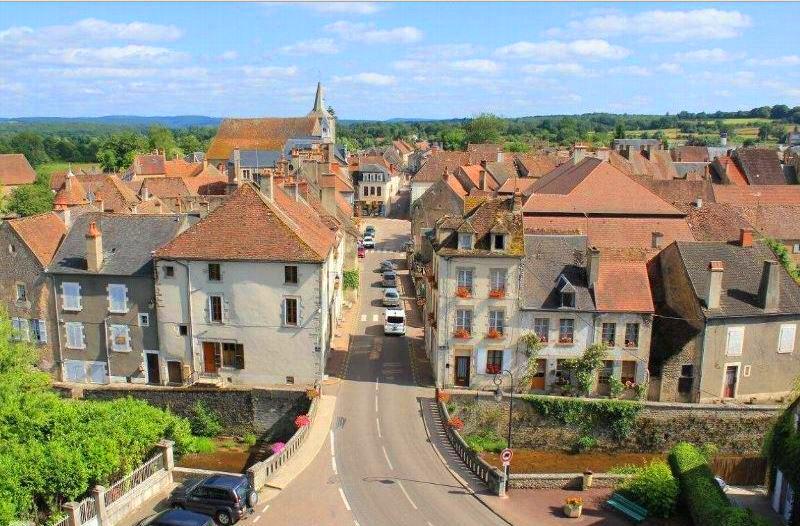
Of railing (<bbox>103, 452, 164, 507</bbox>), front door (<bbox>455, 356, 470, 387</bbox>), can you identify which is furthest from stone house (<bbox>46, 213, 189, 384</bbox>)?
front door (<bbox>455, 356, 470, 387</bbox>)

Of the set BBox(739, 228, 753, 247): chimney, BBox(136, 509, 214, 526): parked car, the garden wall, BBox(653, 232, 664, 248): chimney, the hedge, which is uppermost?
BBox(739, 228, 753, 247): chimney

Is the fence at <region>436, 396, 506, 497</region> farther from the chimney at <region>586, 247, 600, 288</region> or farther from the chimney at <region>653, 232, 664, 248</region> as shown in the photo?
the chimney at <region>653, 232, 664, 248</region>

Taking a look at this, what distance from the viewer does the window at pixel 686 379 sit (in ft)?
Answer: 121

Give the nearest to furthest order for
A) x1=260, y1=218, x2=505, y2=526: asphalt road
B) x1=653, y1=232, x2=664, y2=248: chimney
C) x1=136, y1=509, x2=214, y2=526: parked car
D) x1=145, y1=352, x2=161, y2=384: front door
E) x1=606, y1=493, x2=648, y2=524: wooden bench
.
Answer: x1=136, y1=509, x2=214, y2=526: parked car < x1=260, y1=218, x2=505, y2=526: asphalt road < x1=606, y1=493, x2=648, y2=524: wooden bench < x1=145, y1=352, x2=161, y2=384: front door < x1=653, y1=232, x2=664, y2=248: chimney

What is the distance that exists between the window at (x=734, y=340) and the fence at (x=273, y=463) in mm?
22935

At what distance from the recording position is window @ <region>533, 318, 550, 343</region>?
36.5 meters

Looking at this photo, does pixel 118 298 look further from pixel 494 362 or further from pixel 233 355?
pixel 494 362

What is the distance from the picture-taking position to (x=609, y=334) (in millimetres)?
36531

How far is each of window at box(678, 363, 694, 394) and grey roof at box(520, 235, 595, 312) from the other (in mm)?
6496

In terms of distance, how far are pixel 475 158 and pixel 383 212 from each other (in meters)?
17.0

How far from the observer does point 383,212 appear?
4193 inches

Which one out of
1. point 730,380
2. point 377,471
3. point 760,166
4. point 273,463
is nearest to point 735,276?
point 730,380

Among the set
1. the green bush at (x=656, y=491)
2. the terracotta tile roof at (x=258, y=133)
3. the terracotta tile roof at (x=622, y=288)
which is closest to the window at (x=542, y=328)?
the terracotta tile roof at (x=622, y=288)

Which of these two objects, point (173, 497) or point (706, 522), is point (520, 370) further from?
point (173, 497)
